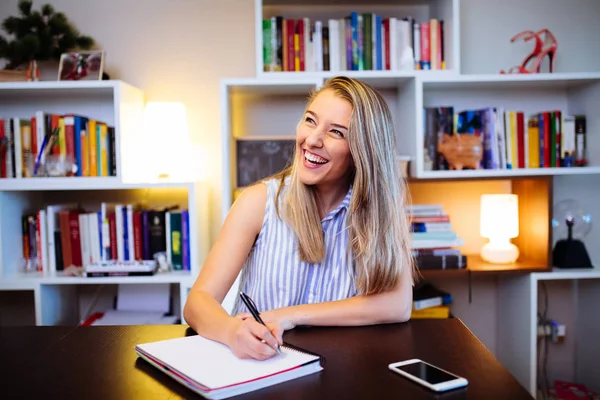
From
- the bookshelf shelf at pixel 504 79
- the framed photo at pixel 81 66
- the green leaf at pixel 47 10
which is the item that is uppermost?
the green leaf at pixel 47 10

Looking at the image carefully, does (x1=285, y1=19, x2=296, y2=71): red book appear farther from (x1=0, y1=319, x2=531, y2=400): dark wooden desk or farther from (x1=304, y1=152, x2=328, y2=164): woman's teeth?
(x1=0, y1=319, x2=531, y2=400): dark wooden desk

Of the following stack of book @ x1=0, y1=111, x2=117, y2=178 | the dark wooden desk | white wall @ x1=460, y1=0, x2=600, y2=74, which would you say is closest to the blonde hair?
the dark wooden desk

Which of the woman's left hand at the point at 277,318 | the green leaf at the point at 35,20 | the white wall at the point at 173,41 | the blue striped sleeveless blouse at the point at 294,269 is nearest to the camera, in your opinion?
the woman's left hand at the point at 277,318

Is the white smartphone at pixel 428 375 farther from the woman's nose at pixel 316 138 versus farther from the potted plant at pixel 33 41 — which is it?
the potted plant at pixel 33 41

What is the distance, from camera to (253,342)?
38.0 inches

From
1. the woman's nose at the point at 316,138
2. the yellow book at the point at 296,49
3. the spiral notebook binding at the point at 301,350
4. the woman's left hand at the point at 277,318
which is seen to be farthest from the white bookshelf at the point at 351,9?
the spiral notebook binding at the point at 301,350

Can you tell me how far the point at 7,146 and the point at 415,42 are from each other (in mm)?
1895

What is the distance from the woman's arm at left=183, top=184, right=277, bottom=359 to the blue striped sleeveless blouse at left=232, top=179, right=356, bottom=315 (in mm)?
45

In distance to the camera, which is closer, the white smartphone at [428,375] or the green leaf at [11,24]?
the white smartphone at [428,375]

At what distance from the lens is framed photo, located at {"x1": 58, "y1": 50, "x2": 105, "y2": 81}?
246 centimetres

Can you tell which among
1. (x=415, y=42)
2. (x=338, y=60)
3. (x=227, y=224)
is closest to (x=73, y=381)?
(x=227, y=224)

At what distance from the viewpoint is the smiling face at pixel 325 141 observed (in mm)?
1432

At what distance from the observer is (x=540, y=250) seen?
8.12 feet

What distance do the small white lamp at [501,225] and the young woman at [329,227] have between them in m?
1.14
